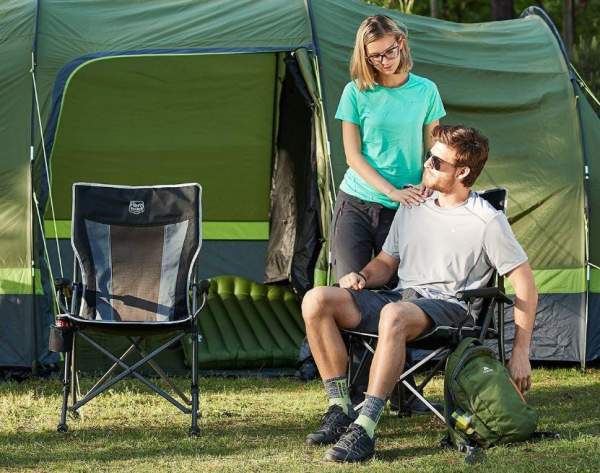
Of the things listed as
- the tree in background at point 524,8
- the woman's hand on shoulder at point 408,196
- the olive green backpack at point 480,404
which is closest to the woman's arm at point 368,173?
the woman's hand on shoulder at point 408,196

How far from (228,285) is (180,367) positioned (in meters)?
0.94

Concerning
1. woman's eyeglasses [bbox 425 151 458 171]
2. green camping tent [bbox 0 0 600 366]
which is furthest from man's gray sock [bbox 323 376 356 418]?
green camping tent [bbox 0 0 600 366]

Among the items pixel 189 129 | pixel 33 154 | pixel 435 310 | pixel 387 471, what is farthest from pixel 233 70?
pixel 387 471

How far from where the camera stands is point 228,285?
6.32 meters

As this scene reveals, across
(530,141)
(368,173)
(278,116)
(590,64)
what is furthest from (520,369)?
(590,64)

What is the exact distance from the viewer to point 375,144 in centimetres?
422

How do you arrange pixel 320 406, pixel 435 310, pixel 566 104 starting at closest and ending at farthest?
1. pixel 435 310
2. pixel 320 406
3. pixel 566 104

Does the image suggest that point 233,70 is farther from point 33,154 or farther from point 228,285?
point 33,154

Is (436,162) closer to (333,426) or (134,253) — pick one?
(333,426)

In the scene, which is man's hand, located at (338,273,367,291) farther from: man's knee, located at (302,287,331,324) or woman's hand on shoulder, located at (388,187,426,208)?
woman's hand on shoulder, located at (388,187,426,208)

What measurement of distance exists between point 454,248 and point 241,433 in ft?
3.24

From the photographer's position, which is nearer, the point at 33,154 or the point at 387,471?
the point at 387,471

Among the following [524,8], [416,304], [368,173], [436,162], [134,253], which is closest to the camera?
Answer: [416,304]

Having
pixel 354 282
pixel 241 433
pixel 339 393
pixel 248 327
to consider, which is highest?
pixel 354 282
